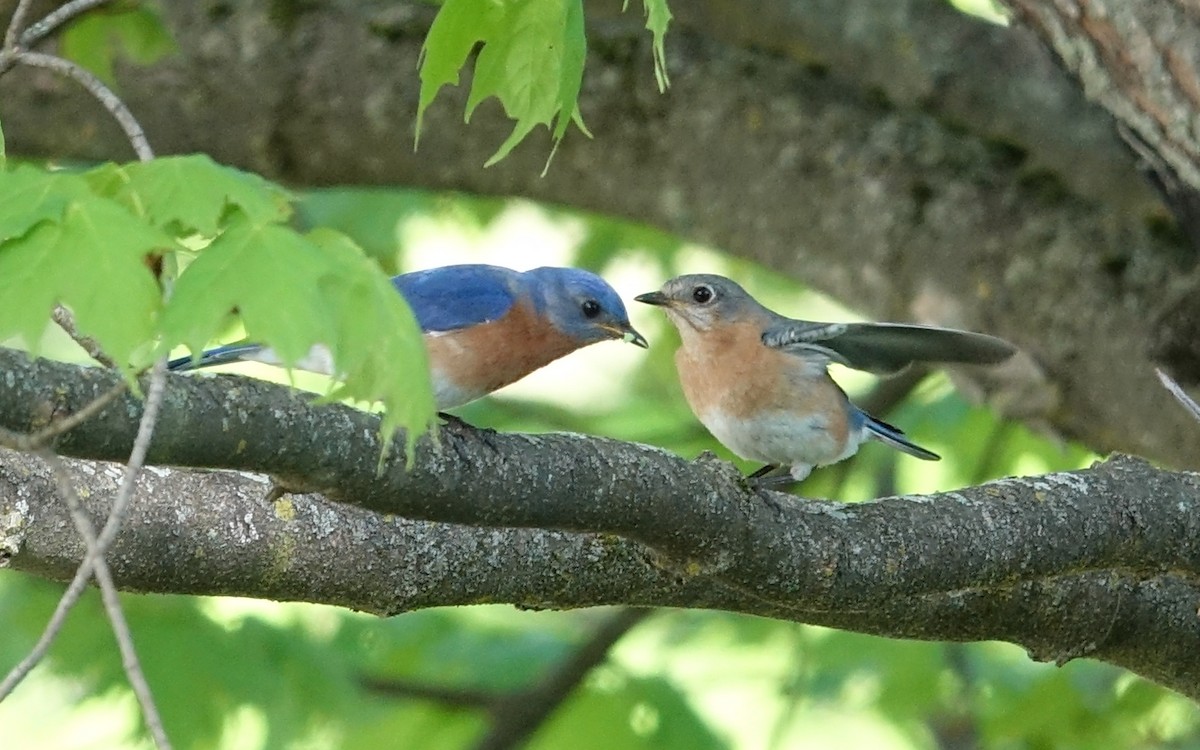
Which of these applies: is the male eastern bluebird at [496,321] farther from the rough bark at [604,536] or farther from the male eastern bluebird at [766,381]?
the rough bark at [604,536]

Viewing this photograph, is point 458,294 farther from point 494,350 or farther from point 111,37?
point 111,37

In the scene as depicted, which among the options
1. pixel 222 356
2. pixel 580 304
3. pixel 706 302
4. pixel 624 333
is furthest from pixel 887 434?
pixel 222 356

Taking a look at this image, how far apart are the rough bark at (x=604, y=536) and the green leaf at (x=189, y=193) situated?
0.27m

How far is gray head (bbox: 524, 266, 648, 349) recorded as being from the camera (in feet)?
14.5

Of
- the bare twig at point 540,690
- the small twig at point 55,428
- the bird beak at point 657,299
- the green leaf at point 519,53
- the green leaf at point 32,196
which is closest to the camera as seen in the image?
the small twig at point 55,428

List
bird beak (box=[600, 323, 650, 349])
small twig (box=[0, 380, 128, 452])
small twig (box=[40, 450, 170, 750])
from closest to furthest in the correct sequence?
small twig (box=[40, 450, 170, 750])
small twig (box=[0, 380, 128, 452])
bird beak (box=[600, 323, 650, 349])

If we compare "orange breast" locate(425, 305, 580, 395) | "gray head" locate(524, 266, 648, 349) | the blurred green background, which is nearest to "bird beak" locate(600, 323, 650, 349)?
"gray head" locate(524, 266, 648, 349)

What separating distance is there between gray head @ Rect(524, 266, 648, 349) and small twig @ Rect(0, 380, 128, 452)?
2.38m

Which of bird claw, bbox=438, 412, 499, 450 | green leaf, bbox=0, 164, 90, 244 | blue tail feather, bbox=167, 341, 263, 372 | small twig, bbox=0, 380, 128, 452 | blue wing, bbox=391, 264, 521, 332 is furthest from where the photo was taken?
blue wing, bbox=391, 264, 521, 332

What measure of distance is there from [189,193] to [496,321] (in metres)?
2.08

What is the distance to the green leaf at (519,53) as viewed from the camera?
9.04 feet

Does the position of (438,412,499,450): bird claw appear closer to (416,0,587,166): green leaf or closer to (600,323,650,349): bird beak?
(416,0,587,166): green leaf

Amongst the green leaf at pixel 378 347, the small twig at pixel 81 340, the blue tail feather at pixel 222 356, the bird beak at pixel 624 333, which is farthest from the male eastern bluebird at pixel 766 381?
the green leaf at pixel 378 347

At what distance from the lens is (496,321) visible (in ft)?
13.5
